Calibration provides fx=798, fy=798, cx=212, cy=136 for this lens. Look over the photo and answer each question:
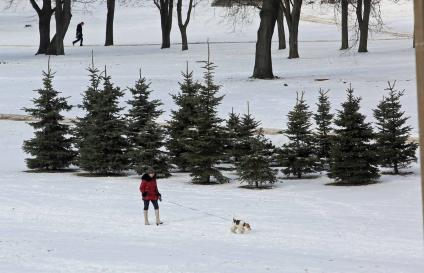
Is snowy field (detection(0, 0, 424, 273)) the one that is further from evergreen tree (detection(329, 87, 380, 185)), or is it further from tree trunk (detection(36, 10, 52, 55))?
tree trunk (detection(36, 10, 52, 55))

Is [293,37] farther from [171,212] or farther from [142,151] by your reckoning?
[171,212]

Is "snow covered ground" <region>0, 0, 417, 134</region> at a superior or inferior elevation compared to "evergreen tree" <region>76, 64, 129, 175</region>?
superior

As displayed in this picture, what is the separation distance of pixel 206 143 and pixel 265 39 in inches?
648

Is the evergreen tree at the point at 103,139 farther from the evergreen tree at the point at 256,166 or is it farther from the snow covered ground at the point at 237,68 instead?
the snow covered ground at the point at 237,68

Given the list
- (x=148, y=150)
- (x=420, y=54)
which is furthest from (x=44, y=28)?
(x=420, y=54)

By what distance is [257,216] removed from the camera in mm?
14891

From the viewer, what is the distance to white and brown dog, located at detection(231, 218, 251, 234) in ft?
42.2

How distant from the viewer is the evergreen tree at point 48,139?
73.3ft

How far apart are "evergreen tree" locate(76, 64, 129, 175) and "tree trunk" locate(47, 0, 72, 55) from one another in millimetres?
29704

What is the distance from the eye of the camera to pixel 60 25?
50.5 m

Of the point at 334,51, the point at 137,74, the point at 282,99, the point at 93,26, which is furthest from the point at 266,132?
the point at 93,26

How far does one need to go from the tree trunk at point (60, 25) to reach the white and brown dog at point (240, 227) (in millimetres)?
39477


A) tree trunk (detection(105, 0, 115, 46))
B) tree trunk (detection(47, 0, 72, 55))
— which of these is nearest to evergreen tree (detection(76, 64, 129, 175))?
tree trunk (detection(47, 0, 72, 55))

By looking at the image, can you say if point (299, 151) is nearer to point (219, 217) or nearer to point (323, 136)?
point (323, 136)
